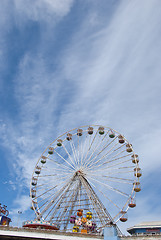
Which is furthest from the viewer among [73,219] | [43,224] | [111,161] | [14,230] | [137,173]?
[111,161]

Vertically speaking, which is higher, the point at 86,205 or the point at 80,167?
the point at 80,167

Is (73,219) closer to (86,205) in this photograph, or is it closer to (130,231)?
(86,205)

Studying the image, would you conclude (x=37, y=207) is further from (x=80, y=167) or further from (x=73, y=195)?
(x=80, y=167)

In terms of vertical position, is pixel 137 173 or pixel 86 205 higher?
pixel 137 173

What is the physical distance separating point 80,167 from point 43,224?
39.6ft

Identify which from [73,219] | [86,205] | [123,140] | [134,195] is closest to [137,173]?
[134,195]

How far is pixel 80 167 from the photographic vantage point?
40781 mm

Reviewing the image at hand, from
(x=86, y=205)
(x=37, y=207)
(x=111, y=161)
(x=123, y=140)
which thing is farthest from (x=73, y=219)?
(x=123, y=140)

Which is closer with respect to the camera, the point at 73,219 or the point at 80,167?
the point at 73,219

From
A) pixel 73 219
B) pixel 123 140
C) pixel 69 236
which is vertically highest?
pixel 123 140

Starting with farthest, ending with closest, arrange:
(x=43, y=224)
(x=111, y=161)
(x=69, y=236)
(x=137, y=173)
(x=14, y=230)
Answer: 1. (x=111, y=161)
2. (x=137, y=173)
3. (x=43, y=224)
4. (x=14, y=230)
5. (x=69, y=236)

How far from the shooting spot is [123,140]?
1602 inches

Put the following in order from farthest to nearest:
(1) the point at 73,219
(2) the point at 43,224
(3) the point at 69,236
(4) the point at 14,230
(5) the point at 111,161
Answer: (5) the point at 111,161
(1) the point at 73,219
(2) the point at 43,224
(4) the point at 14,230
(3) the point at 69,236

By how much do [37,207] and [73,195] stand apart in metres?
7.15
